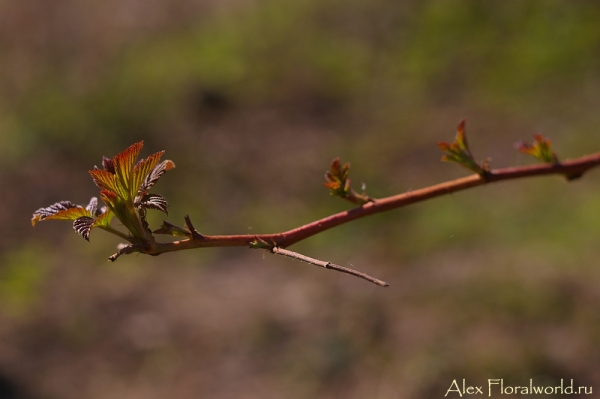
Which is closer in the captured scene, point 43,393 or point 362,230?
point 43,393

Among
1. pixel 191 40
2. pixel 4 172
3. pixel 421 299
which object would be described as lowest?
pixel 421 299

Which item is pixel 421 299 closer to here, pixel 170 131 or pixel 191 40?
pixel 170 131

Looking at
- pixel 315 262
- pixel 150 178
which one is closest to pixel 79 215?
pixel 150 178

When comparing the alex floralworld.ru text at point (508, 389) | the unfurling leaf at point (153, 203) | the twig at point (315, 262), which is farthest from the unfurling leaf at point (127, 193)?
the alex floralworld.ru text at point (508, 389)

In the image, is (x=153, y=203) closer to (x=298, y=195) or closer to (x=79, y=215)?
(x=79, y=215)

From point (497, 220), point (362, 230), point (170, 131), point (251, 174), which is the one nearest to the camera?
point (497, 220)

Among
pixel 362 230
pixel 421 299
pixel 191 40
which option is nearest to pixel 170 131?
pixel 191 40

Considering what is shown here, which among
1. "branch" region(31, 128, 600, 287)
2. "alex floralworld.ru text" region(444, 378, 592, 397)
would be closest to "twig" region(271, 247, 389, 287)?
"branch" region(31, 128, 600, 287)

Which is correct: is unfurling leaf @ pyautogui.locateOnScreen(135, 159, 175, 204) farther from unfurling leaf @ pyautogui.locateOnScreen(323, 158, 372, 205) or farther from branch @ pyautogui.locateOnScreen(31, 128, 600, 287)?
unfurling leaf @ pyautogui.locateOnScreen(323, 158, 372, 205)
